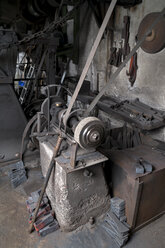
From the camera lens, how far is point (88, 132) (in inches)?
72.5

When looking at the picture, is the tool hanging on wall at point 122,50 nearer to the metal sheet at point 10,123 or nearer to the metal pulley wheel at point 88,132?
the metal sheet at point 10,123

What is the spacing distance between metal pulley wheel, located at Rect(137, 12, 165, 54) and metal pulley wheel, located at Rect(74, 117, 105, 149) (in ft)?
5.11

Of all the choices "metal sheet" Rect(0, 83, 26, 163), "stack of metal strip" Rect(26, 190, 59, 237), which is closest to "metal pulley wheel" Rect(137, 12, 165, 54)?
"metal sheet" Rect(0, 83, 26, 163)

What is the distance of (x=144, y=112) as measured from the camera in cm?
284

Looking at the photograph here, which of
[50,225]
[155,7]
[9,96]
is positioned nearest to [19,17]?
[9,96]

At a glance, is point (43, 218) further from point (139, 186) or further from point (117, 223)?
point (139, 186)

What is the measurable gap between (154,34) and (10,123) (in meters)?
2.45

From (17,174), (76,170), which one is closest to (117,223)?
(76,170)

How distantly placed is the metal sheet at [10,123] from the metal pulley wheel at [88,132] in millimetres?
1757

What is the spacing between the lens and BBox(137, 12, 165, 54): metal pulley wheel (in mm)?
2668

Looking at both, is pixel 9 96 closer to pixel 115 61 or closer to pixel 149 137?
pixel 115 61

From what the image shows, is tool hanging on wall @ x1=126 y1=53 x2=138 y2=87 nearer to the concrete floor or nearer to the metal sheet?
the metal sheet

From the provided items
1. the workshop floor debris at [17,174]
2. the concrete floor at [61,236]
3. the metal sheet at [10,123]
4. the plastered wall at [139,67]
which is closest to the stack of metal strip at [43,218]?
the concrete floor at [61,236]

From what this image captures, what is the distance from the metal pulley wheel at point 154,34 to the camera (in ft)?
8.75
